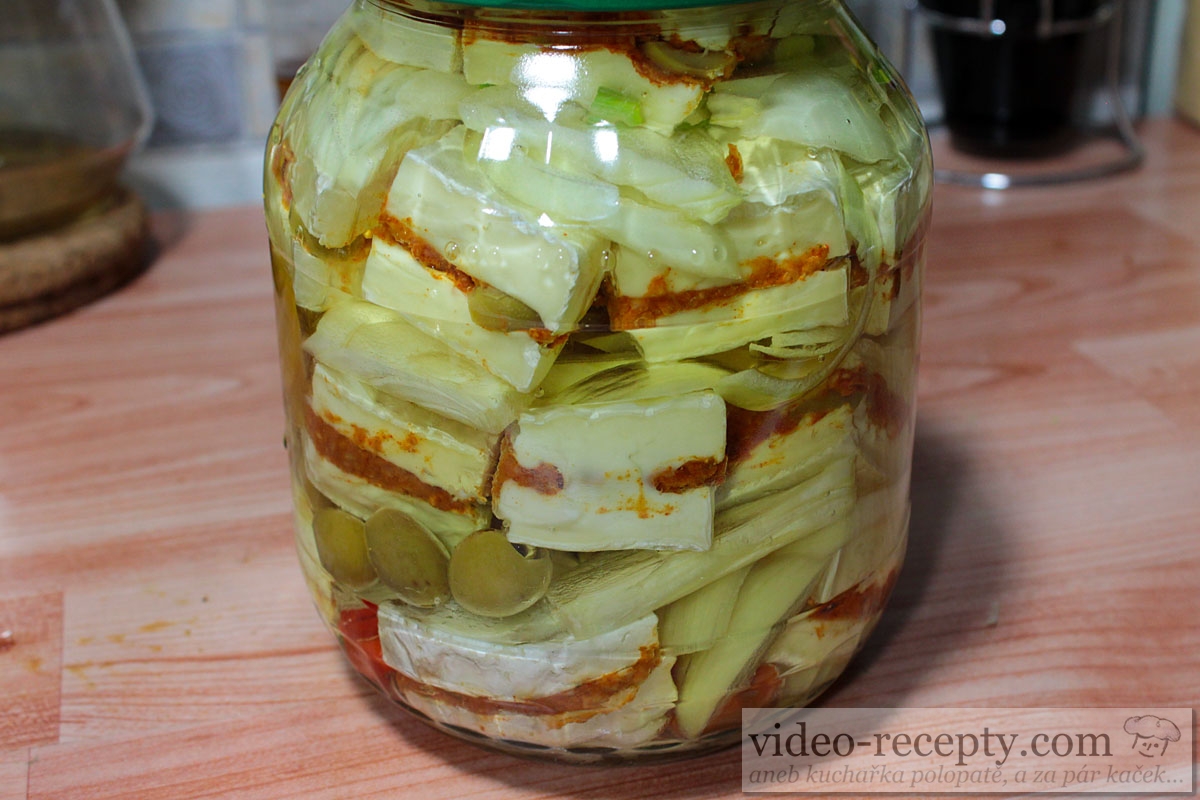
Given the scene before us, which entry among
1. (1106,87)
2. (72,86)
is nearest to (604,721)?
(72,86)

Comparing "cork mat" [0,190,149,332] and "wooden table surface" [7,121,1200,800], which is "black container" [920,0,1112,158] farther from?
"cork mat" [0,190,149,332]

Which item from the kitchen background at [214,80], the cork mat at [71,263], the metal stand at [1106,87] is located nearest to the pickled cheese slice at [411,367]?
the cork mat at [71,263]

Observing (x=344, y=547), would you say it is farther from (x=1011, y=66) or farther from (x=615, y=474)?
(x=1011, y=66)

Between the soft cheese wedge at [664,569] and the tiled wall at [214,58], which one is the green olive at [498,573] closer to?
the soft cheese wedge at [664,569]

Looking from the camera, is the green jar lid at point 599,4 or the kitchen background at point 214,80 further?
the kitchen background at point 214,80

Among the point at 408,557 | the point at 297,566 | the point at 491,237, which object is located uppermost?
the point at 491,237

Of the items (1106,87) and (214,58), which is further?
(1106,87)

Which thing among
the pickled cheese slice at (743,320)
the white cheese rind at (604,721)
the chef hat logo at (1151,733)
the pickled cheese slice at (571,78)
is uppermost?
the pickled cheese slice at (571,78)
